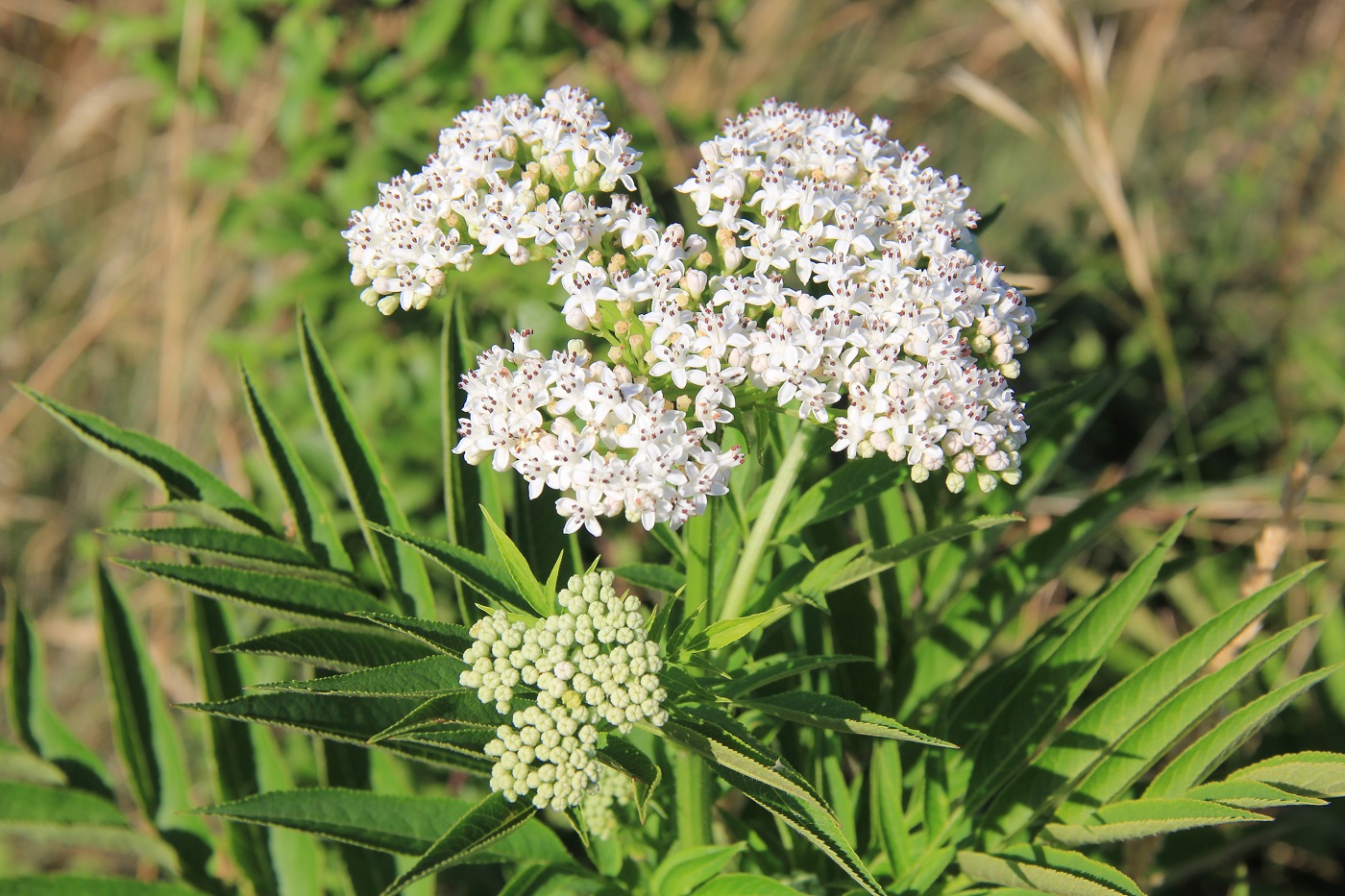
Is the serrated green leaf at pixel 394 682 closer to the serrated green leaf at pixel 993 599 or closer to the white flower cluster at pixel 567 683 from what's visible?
the white flower cluster at pixel 567 683

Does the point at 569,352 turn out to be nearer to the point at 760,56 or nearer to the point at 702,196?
the point at 702,196

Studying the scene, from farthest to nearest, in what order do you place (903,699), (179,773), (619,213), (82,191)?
(82,191)
(179,773)
(903,699)
(619,213)

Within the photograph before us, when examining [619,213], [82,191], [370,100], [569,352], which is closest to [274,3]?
[370,100]

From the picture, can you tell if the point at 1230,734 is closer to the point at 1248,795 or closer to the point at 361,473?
the point at 1248,795

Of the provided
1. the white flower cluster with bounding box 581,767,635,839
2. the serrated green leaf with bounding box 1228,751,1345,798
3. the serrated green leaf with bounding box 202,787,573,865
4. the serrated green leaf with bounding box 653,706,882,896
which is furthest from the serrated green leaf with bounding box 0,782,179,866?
the serrated green leaf with bounding box 1228,751,1345,798

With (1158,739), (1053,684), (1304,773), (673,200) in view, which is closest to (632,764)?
(1053,684)

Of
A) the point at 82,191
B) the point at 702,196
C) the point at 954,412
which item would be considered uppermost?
the point at 82,191
